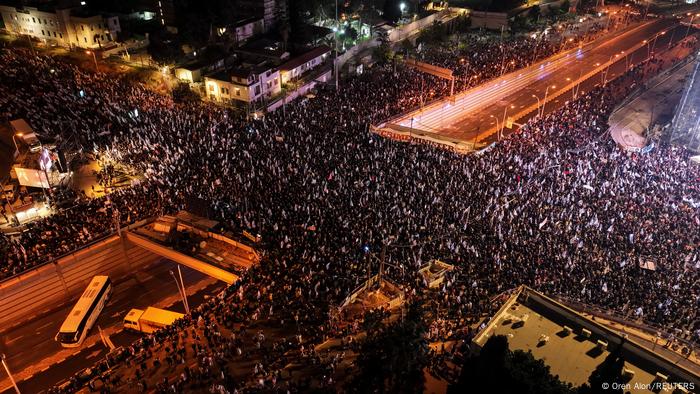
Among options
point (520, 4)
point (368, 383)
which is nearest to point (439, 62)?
point (520, 4)

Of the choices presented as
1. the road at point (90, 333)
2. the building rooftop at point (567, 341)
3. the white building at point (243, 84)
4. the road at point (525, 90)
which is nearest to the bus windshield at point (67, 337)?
A: the road at point (90, 333)

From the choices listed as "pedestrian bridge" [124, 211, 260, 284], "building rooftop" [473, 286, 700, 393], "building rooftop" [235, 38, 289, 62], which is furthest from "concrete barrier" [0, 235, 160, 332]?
"building rooftop" [235, 38, 289, 62]

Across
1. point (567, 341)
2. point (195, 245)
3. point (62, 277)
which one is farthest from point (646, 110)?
point (62, 277)

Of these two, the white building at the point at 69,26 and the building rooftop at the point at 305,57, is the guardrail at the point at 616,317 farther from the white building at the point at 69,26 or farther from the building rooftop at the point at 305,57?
the white building at the point at 69,26

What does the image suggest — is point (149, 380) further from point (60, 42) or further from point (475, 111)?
point (60, 42)

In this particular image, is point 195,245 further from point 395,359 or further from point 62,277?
point 395,359

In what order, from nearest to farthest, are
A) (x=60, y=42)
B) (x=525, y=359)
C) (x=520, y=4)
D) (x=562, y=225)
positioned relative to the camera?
(x=525, y=359)
(x=562, y=225)
(x=60, y=42)
(x=520, y=4)
